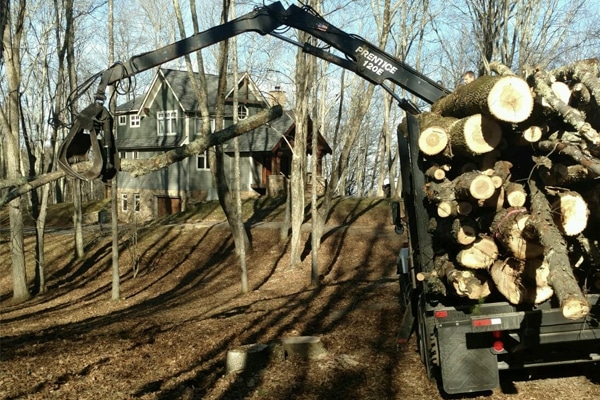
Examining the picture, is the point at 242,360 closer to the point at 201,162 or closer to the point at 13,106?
the point at 13,106

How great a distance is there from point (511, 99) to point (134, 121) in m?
40.3

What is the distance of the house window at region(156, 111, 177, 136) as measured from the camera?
1617 inches

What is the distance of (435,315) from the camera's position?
6742 millimetres

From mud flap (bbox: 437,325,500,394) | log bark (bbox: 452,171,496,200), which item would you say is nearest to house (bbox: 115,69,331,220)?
mud flap (bbox: 437,325,500,394)

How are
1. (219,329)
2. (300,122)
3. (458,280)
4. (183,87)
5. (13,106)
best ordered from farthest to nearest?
(183,87), (300,122), (13,106), (219,329), (458,280)

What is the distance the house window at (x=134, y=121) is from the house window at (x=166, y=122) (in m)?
2.33

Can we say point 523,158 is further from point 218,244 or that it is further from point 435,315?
point 218,244

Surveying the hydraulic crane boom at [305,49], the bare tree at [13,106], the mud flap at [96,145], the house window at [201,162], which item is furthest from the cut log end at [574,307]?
the house window at [201,162]

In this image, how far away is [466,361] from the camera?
22.0 feet

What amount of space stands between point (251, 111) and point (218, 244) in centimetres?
1542

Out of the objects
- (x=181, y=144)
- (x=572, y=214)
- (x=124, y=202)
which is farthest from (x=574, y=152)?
(x=124, y=202)

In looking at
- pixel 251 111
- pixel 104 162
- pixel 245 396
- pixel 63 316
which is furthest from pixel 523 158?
pixel 251 111

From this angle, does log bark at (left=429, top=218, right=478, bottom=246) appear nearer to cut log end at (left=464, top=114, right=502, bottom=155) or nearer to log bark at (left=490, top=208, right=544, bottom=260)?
log bark at (left=490, top=208, right=544, bottom=260)

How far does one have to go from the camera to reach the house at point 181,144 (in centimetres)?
3859
